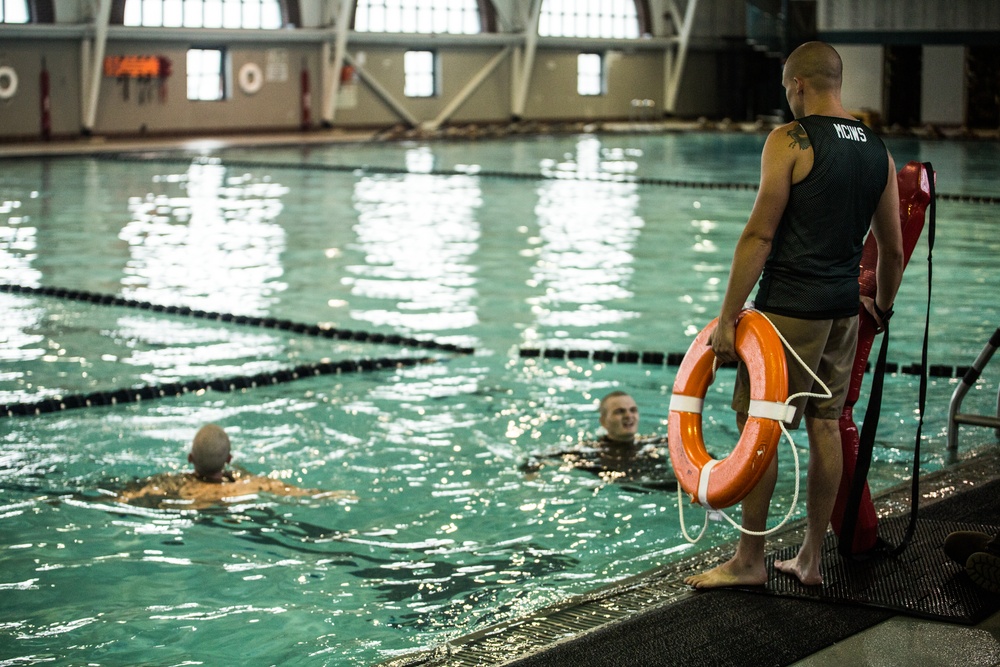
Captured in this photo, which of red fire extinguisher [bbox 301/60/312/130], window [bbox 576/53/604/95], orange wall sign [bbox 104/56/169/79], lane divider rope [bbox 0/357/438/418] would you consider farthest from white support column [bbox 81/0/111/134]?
lane divider rope [bbox 0/357/438/418]

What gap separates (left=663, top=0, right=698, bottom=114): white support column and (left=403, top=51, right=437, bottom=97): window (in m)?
8.93

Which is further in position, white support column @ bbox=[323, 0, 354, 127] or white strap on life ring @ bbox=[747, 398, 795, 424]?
white support column @ bbox=[323, 0, 354, 127]

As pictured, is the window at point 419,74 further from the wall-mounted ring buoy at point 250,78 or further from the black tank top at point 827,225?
the black tank top at point 827,225

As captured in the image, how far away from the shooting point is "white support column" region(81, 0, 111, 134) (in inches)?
1123

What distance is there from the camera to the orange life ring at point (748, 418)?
3.40 m

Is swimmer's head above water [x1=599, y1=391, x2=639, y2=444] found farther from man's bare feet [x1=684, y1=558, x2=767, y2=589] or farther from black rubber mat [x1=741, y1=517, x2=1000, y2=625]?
man's bare feet [x1=684, y1=558, x2=767, y2=589]

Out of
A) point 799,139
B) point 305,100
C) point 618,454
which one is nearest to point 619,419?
point 618,454

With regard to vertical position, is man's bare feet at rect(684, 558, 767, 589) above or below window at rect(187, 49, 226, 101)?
below

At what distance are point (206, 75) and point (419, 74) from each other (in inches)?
279

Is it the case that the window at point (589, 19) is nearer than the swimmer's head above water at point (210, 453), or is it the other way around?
the swimmer's head above water at point (210, 453)

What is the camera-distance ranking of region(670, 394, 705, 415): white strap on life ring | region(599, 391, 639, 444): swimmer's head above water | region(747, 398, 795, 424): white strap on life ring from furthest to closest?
region(599, 391, 639, 444): swimmer's head above water
region(670, 394, 705, 415): white strap on life ring
region(747, 398, 795, 424): white strap on life ring

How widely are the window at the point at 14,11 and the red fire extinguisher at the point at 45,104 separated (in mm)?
1052

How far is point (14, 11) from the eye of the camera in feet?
93.4

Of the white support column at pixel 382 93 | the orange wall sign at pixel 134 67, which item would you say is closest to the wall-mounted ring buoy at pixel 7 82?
the orange wall sign at pixel 134 67
